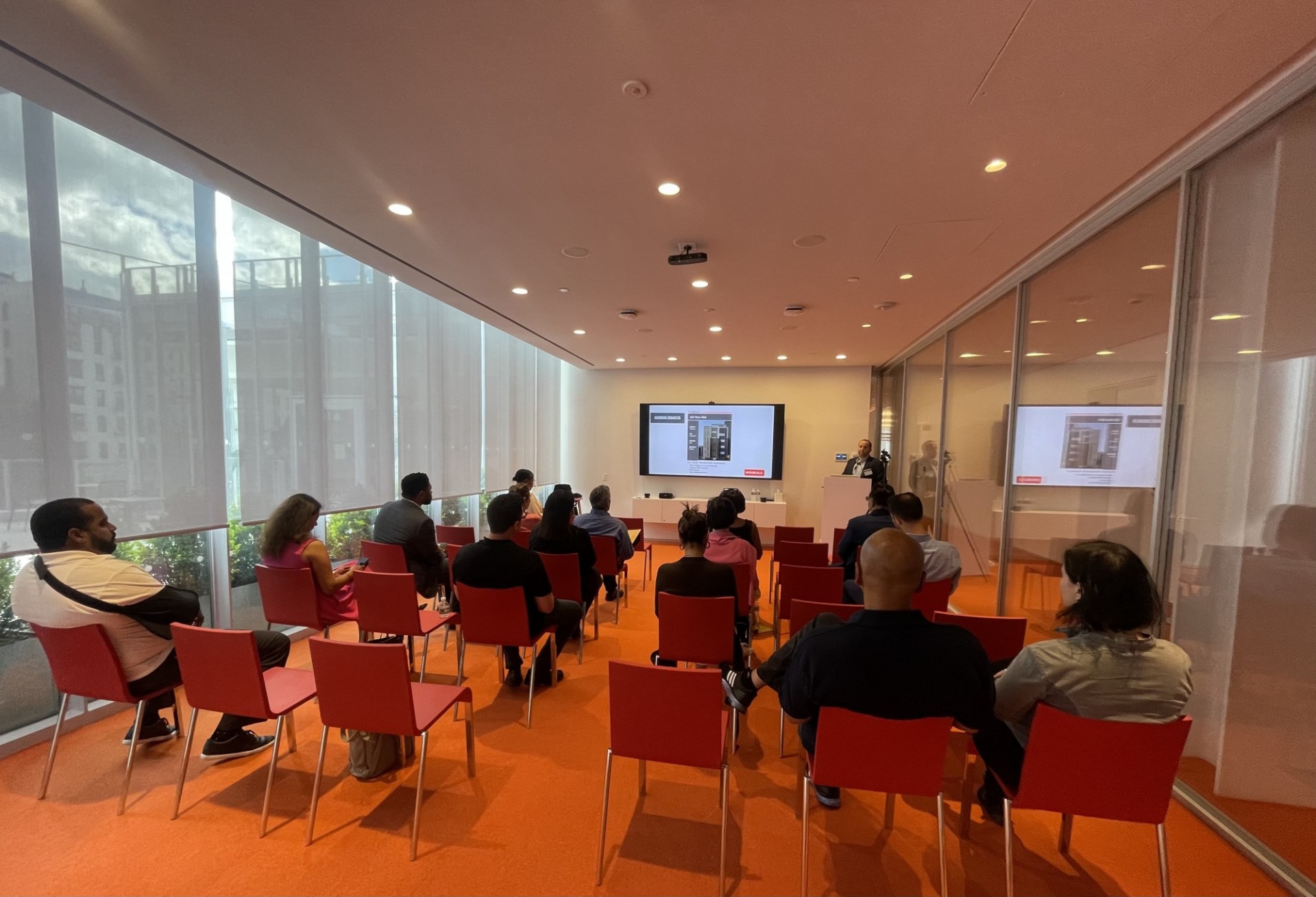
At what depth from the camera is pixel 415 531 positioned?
157 inches

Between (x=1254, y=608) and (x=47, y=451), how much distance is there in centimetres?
594

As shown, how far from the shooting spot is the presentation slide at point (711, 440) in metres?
8.90

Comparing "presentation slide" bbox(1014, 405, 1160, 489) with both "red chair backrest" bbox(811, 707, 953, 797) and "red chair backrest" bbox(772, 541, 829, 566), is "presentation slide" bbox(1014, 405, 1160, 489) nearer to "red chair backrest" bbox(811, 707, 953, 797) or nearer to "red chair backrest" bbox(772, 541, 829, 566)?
"red chair backrest" bbox(772, 541, 829, 566)

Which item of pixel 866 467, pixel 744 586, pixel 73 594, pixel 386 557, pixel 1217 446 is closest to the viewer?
pixel 73 594

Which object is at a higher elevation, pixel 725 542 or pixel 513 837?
pixel 725 542

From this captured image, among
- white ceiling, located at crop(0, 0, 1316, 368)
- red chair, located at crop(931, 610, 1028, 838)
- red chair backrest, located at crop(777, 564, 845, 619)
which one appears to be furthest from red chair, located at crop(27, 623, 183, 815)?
red chair, located at crop(931, 610, 1028, 838)

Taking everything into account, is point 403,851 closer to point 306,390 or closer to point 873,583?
point 873,583

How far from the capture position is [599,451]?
9797 mm

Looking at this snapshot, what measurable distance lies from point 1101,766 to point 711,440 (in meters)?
7.63

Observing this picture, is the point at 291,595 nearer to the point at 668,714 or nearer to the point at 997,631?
the point at 668,714

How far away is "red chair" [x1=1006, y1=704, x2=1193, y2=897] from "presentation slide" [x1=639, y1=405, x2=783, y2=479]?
23.9 ft

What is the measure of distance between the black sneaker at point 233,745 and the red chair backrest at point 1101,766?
12.0 ft

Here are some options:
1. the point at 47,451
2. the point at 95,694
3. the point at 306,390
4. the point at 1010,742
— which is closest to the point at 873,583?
the point at 1010,742

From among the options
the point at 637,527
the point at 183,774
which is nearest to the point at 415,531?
the point at 183,774
